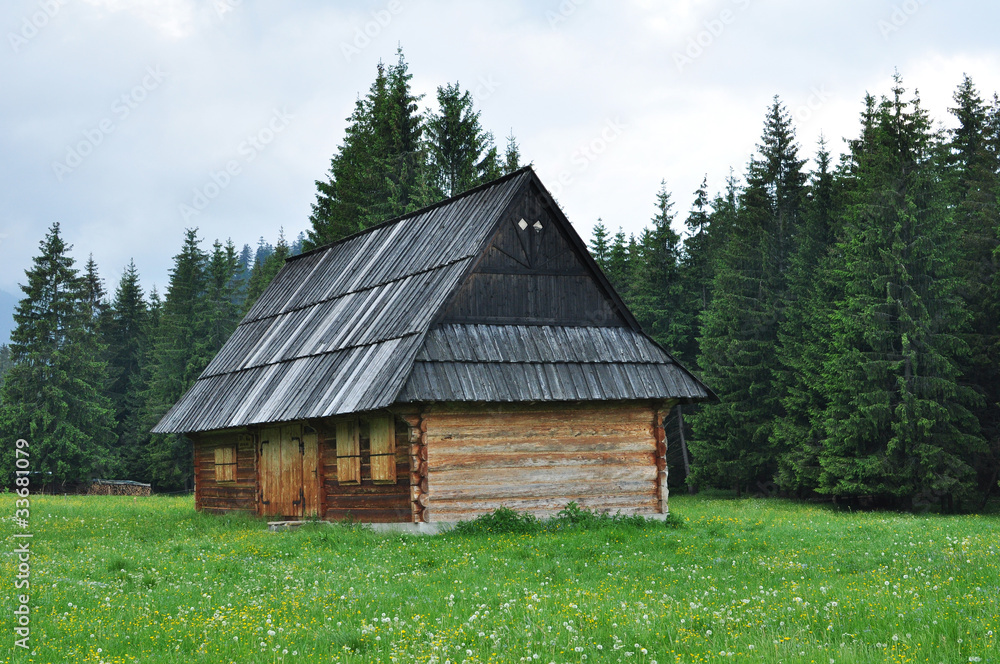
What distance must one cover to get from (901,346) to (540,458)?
63.2 ft

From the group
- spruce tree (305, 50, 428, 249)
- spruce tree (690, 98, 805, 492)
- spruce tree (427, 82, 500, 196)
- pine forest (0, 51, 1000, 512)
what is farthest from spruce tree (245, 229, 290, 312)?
spruce tree (690, 98, 805, 492)

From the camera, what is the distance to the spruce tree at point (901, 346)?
32688 millimetres

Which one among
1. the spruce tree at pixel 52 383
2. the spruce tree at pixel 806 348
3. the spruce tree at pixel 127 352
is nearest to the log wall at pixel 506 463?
the spruce tree at pixel 806 348

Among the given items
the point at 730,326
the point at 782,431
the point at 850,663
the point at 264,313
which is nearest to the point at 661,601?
the point at 850,663

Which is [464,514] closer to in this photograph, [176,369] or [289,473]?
[289,473]

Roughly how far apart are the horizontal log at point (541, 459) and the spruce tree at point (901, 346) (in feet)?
48.0

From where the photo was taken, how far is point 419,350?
20078mm

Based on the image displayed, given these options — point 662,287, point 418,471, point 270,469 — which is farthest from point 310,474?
point 662,287

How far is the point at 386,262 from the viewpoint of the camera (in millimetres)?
26391

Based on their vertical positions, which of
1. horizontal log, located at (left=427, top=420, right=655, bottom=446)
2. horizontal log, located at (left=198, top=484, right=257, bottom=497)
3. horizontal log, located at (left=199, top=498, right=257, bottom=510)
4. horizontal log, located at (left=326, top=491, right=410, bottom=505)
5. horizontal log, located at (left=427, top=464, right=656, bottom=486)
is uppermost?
horizontal log, located at (left=427, top=420, right=655, bottom=446)

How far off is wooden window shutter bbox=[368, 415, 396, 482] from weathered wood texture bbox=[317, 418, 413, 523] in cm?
3

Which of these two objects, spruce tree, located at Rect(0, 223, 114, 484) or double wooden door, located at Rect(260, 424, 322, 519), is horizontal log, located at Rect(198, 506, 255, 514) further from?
spruce tree, located at Rect(0, 223, 114, 484)

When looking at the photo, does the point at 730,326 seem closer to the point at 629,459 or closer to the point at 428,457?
the point at 629,459

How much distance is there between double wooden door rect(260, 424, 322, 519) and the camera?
23.2 metres
